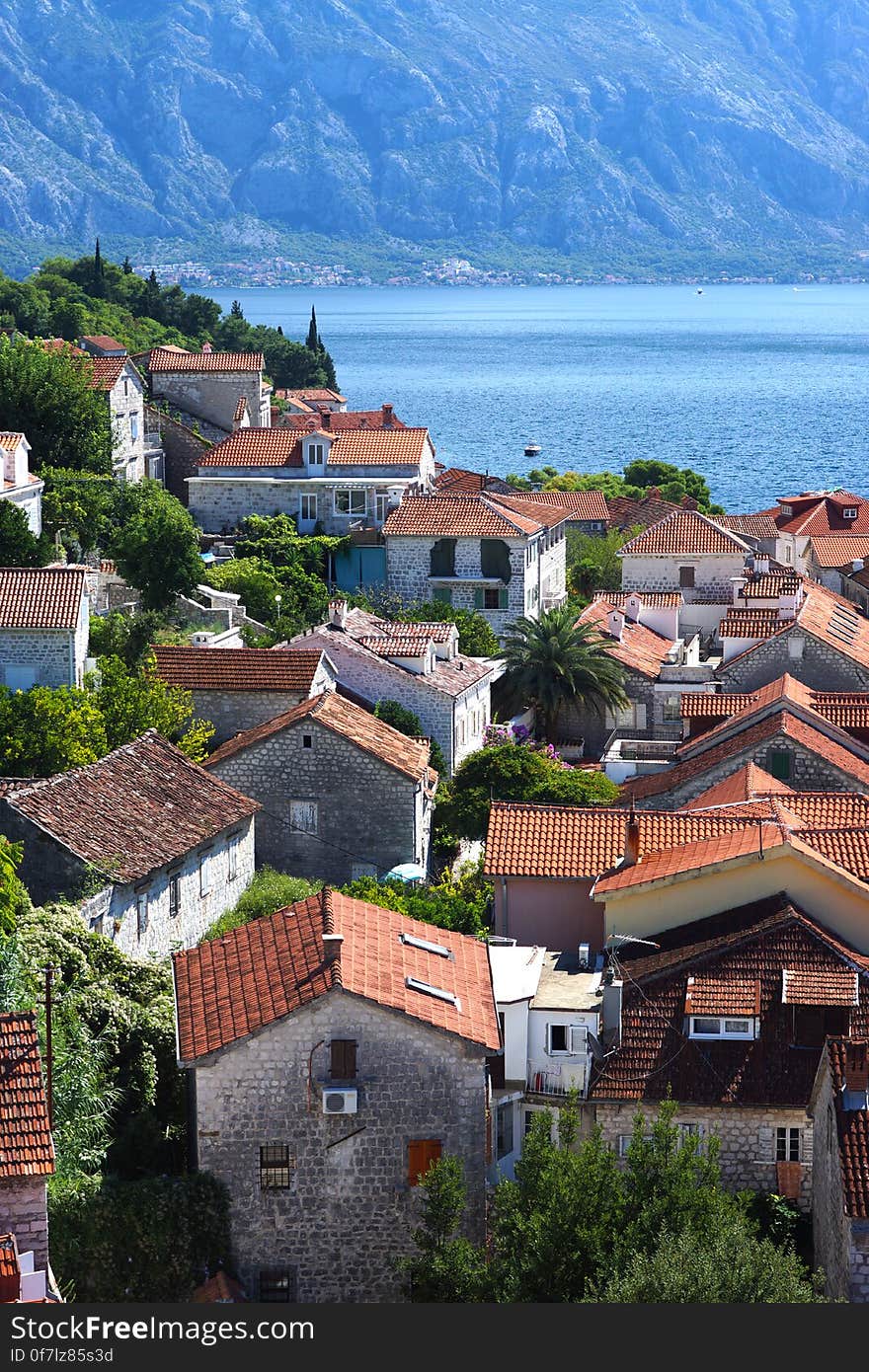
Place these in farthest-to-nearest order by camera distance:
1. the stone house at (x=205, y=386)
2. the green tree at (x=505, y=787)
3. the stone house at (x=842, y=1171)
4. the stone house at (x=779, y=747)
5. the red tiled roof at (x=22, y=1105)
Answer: the stone house at (x=205, y=386) < the green tree at (x=505, y=787) < the stone house at (x=779, y=747) < the stone house at (x=842, y=1171) < the red tiled roof at (x=22, y=1105)

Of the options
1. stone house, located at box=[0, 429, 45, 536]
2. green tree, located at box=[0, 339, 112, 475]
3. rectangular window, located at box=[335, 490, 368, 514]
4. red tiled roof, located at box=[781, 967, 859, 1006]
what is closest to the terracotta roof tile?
red tiled roof, located at box=[781, 967, 859, 1006]

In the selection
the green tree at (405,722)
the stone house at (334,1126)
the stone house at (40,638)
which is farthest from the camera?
the green tree at (405,722)

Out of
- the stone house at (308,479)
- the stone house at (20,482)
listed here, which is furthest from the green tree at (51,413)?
the stone house at (20,482)

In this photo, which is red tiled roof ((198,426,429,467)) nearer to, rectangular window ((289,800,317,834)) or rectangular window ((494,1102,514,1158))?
rectangular window ((289,800,317,834))

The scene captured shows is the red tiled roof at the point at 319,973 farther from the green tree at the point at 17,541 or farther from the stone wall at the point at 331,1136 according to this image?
the green tree at the point at 17,541

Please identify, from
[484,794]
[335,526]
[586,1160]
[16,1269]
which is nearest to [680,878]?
[586,1160]

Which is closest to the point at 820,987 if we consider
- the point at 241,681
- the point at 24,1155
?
the point at 24,1155
